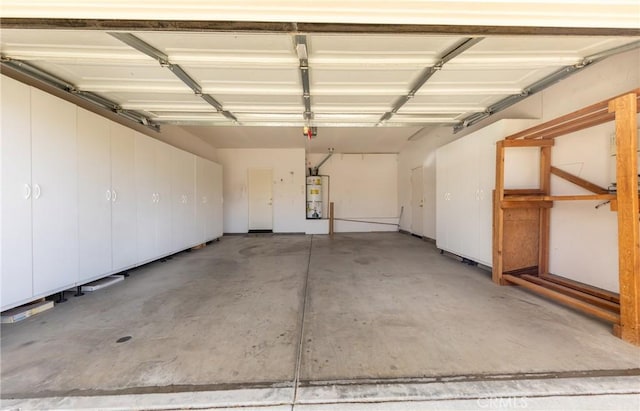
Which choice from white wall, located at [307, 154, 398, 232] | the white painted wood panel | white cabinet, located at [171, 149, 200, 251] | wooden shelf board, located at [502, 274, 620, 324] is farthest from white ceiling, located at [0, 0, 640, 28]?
white wall, located at [307, 154, 398, 232]

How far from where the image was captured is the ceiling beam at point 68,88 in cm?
218

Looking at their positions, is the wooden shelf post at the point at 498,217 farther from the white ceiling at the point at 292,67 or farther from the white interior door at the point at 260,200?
the white interior door at the point at 260,200

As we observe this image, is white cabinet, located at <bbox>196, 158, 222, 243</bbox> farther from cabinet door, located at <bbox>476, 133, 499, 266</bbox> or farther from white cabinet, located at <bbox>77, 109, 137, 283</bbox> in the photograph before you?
cabinet door, located at <bbox>476, 133, 499, 266</bbox>

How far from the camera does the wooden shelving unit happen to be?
1.68 metres

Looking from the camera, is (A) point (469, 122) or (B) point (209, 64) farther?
(A) point (469, 122)

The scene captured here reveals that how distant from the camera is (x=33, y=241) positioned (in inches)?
85.7

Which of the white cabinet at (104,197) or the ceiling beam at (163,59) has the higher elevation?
the ceiling beam at (163,59)

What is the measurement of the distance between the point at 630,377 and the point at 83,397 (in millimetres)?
2927

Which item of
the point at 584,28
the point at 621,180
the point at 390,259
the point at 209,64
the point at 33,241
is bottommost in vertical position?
A: the point at 390,259

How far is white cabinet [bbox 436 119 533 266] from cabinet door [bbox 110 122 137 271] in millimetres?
4719

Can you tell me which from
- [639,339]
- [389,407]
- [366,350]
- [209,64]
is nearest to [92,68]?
[209,64]

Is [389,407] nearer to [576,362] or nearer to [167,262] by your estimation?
[576,362]

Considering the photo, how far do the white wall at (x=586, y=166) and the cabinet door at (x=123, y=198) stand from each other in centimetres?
522

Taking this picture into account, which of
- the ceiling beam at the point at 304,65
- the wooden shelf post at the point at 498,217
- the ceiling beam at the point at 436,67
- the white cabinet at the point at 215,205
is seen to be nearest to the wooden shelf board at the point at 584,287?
the wooden shelf post at the point at 498,217
